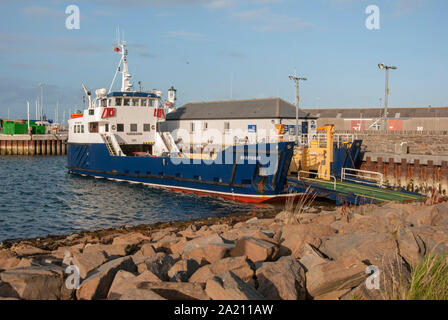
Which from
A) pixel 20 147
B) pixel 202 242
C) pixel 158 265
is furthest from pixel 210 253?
pixel 20 147

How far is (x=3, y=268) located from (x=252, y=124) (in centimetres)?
2603

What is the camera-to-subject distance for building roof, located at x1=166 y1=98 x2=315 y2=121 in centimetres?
3098

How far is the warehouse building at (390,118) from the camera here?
40.3m

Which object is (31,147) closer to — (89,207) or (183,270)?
(89,207)

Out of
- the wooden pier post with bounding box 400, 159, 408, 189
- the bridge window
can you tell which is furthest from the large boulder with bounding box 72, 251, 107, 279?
the bridge window

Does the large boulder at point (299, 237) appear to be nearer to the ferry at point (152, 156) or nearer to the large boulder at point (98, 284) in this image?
the large boulder at point (98, 284)

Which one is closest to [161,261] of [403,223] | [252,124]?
[403,223]

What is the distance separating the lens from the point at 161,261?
565cm

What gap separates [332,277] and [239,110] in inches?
1133

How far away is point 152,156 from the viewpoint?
73.2 ft

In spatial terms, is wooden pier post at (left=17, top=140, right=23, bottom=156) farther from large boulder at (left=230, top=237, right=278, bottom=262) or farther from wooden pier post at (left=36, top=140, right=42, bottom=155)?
large boulder at (left=230, top=237, right=278, bottom=262)

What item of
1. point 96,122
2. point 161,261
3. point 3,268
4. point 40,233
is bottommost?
point 40,233
